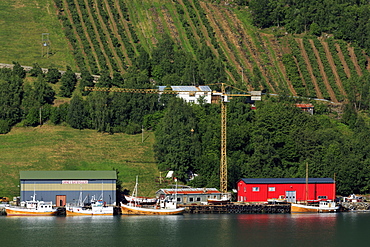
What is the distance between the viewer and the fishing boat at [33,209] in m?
115

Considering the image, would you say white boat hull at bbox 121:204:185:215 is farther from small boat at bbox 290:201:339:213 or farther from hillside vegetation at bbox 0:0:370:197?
small boat at bbox 290:201:339:213

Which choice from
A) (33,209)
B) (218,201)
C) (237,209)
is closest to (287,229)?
(237,209)

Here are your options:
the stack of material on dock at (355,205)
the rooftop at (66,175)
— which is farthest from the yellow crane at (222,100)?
the stack of material on dock at (355,205)

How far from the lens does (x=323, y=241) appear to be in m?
93.6

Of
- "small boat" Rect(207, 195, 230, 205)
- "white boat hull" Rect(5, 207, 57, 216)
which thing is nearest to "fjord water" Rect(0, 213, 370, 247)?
"white boat hull" Rect(5, 207, 57, 216)

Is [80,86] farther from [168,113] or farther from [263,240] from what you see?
[263,240]

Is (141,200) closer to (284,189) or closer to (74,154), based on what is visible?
(74,154)

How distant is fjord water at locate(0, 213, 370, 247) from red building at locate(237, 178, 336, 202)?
9944 mm

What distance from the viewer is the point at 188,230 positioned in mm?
101125

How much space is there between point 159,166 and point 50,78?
166 feet

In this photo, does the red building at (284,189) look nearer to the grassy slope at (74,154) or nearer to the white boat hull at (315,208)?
the white boat hull at (315,208)

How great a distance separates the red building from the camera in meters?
128

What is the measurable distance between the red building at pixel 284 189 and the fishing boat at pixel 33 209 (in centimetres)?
3445

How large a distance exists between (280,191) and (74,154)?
41.5 m
